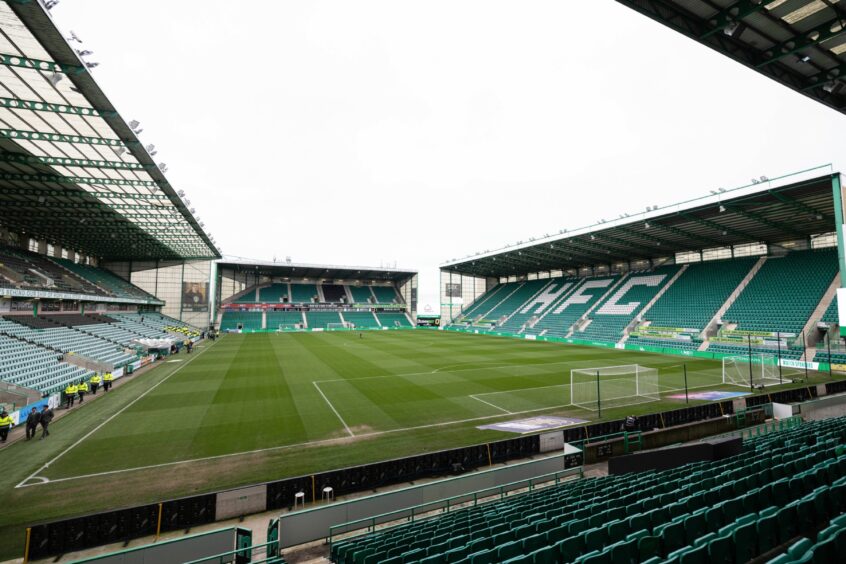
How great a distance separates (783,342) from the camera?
3041 cm

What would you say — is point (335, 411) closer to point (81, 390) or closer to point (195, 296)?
point (81, 390)

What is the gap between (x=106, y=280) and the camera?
4628 cm

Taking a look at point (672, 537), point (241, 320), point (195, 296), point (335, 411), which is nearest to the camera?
point (672, 537)

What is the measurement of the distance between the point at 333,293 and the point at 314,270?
7227 mm

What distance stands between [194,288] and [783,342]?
229ft

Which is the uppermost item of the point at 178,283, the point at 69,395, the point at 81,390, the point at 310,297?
the point at 178,283

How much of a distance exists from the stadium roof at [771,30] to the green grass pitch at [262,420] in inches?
549

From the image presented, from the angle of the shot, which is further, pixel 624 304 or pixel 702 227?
pixel 624 304

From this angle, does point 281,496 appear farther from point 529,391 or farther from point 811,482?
point 529,391

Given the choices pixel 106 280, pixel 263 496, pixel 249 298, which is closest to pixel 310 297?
pixel 249 298

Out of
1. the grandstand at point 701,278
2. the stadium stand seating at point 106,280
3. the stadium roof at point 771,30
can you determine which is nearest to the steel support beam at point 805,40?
the stadium roof at point 771,30

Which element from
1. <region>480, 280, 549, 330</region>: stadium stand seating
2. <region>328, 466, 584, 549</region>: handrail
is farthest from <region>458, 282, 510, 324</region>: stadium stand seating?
<region>328, 466, 584, 549</region>: handrail

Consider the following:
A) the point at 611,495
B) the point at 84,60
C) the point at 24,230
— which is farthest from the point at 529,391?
the point at 24,230

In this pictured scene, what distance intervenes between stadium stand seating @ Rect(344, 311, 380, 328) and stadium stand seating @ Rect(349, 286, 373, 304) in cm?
Result: 293
